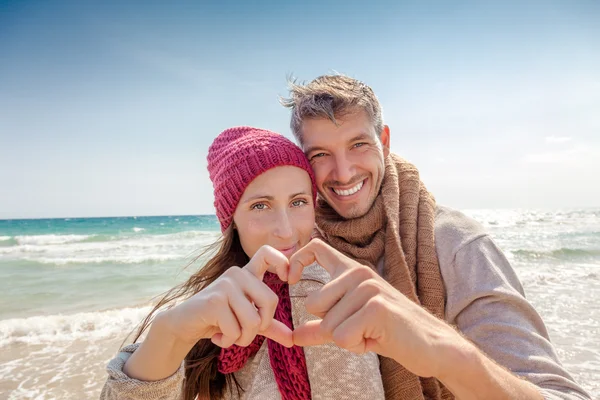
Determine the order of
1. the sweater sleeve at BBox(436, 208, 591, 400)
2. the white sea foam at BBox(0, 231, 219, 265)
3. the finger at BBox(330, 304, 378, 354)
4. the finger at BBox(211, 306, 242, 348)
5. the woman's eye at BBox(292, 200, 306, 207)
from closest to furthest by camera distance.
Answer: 1. the finger at BBox(330, 304, 378, 354)
2. the finger at BBox(211, 306, 242, 348)
3. the sweater sleeve at BBox(436, 208, 591, 400)
4. the woman's eye at BBox(292, 200, 306, 207)
5. the white sea foam at BBox(0, 231, 219, 265)

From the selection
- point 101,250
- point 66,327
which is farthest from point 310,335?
point 101,250

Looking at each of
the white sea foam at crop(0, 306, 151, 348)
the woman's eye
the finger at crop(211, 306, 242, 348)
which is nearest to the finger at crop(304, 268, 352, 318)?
the finger at crop(211, 306, 242, 348)

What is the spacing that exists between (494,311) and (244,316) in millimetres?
1408

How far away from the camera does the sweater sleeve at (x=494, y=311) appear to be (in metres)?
1.73

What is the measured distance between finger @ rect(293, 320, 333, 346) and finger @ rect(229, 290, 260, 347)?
0.22m

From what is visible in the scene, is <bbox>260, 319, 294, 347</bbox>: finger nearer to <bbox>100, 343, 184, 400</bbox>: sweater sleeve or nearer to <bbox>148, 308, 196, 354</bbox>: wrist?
<bbox>148, 308, 196, 354</bbox>: wrist

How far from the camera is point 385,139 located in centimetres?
302

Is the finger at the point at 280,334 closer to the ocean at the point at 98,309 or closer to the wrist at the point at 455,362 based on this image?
the wrist at the point at 455,362

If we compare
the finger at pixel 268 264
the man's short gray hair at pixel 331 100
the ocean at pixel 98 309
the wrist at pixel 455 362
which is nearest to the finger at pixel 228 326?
the finger at pixel 268 264

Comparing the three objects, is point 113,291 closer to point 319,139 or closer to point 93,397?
point 93,397

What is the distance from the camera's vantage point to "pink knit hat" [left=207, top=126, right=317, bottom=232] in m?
2.19

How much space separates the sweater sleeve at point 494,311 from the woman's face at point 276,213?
34.4 inches

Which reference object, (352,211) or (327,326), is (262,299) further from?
(352,211)

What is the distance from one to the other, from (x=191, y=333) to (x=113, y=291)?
9.15 m
